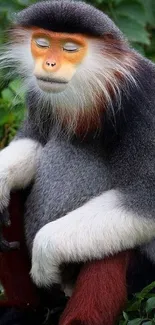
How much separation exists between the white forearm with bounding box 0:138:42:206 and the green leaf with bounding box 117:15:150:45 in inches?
52.4

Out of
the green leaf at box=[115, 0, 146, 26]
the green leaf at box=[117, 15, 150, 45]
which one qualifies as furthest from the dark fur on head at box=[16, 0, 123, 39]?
the green leaf at box=[115, 0, 146, 26]

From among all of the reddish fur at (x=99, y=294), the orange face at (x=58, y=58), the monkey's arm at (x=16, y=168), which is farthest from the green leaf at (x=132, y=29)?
the reddish fur at (x=99, y=294)

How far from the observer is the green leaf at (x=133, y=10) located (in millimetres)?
5770

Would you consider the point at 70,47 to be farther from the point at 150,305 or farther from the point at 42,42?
the point at 150,305

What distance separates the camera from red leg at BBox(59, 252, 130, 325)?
13.5ft

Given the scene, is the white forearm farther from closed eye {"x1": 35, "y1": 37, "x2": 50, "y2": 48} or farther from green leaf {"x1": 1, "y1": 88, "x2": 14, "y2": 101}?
green leaf {"x1": 1, "y1": 88, "x2": 14, "y2": 101}

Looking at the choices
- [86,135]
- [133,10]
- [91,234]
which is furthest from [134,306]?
[133,10]

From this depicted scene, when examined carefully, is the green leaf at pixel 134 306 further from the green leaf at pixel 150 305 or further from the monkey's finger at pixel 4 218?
the monkey's finger at pixel 4 218

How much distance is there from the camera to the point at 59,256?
416cm

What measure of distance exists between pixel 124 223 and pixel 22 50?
893 mm

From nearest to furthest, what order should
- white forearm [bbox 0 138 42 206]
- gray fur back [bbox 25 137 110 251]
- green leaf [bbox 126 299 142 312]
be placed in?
green leaf [bbox 126 299 142 312]
gray fur back [bbox 25 137 110 251]
white forearm [bbox 0 138 42 206]

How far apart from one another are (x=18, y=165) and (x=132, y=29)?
1.58 meters

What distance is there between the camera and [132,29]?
5.76 meters

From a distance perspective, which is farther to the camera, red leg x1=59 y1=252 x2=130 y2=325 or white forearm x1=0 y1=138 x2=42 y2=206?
white forearm x1=0 y1=138 x2=42 y2=206
